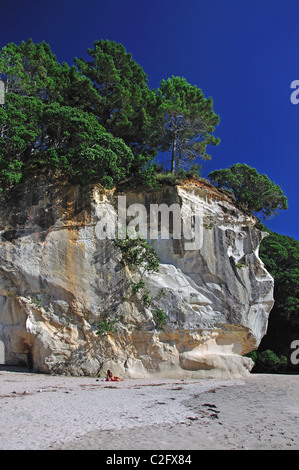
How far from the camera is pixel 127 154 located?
1875 centimetres

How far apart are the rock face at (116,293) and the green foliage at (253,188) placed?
4.90 meters

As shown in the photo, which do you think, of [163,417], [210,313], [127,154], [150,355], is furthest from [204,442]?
[127,154]

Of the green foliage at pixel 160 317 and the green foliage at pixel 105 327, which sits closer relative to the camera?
the green foliage at pixel 105 327

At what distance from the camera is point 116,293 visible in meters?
17.0

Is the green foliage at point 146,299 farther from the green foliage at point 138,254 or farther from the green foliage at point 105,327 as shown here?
the green foliage at point 105,327

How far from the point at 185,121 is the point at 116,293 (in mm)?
13167

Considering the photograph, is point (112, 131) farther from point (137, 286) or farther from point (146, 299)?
point (146, 299)

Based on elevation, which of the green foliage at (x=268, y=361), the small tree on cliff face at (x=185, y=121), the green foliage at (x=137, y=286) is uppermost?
the small tree on cliff face at (x=185, y=121)

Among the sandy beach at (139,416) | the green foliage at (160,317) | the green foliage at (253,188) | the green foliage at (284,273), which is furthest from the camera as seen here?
the green foliage at (284,273)

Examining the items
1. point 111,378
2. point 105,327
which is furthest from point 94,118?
point 111,378

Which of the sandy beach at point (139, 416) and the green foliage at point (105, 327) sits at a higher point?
the green foliage at point (105, 327)

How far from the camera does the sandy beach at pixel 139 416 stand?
6.19 m

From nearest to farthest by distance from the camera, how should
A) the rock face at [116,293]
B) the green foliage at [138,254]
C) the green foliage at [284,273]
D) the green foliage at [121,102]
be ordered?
the rock face at [116,293]
the green foliage at [138,254]
the green foliage at [121,102]
the green foliage at [284,273]

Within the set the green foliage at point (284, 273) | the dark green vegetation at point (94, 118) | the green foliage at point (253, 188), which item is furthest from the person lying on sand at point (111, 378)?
the green foliage at point (284, 273)
